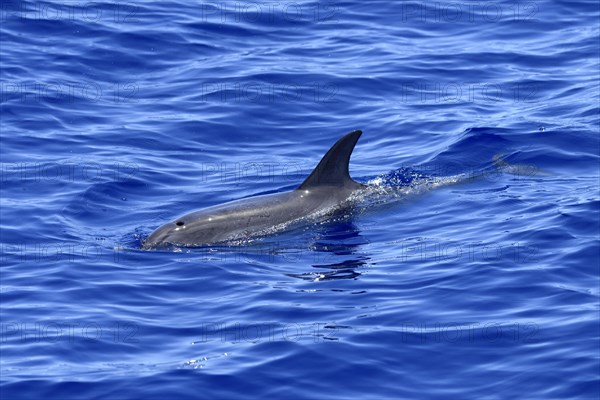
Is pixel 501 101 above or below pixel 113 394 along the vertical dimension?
above

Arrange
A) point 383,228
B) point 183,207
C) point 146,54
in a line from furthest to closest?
point 146,54 < point 183,207 < point 383,228

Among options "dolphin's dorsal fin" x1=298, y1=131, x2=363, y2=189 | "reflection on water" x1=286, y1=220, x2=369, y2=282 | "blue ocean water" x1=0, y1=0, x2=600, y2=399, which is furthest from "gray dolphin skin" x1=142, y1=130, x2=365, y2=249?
"reflection on water" x1=286, y1=220, x2=369, y2=282

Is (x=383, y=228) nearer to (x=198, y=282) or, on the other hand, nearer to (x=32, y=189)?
(x=198, y=282)

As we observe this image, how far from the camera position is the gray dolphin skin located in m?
17.3

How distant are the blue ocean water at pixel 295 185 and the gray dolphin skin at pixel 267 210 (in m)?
0.26

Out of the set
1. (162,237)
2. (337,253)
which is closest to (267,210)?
(162,237)

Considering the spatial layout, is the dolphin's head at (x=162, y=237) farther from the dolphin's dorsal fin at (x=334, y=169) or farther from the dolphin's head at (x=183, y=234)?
the dolphin's dorsal fin at (x=334, y=169)

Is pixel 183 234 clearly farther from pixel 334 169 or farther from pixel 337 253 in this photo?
pixel 334 169

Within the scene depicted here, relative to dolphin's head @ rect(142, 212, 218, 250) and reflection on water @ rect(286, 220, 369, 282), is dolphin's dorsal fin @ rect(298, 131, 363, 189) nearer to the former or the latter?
reflection on water @ rect(286, 220, 369, 282)

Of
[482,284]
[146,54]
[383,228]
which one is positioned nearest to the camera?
[482,284]

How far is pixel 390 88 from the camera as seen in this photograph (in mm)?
24812

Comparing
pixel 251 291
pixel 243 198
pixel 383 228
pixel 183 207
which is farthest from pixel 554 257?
pixel 183 207

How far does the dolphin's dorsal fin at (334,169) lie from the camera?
700 inches

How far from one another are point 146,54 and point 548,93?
28.2 feet
